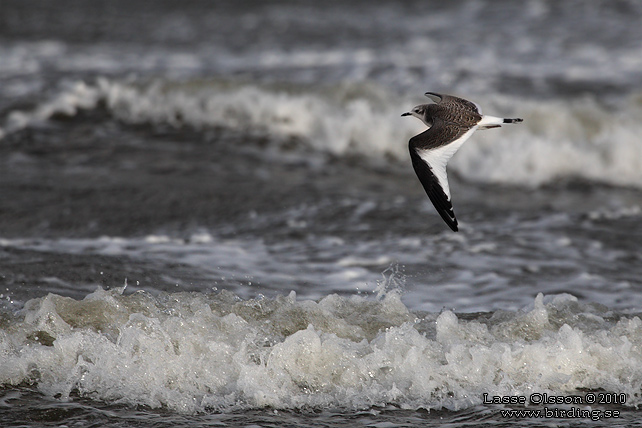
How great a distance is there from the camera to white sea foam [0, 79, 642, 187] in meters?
8.89

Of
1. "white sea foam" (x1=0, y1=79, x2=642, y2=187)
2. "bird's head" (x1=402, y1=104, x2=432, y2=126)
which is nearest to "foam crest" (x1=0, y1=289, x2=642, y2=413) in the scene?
"bird's head" (x1=402, y1=104, x2=432, y2=126)

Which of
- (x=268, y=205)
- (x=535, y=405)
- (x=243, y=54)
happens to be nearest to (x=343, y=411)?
(x=535, y=405)

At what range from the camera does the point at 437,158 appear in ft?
15.0

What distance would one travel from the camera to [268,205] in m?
7.05

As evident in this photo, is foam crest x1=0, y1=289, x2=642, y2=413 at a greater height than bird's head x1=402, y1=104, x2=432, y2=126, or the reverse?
bird's head x1=402, y1=104, x2=432, y2=126

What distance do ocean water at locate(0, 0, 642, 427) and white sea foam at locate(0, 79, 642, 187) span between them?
33 mm

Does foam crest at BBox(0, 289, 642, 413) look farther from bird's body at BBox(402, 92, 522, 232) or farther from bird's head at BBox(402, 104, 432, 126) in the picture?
bird's head at BBox(402, 104, 432, 126)

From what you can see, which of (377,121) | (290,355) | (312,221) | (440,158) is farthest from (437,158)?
(377,121)

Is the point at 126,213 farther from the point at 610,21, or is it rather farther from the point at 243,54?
the point at 610,21

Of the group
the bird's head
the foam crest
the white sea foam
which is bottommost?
the foam crest

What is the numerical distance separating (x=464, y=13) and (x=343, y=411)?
11188 millimetres

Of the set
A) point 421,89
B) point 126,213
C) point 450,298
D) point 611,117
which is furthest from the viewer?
point 421,89

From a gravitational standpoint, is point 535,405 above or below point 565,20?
below

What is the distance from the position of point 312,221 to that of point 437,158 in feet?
7.34
